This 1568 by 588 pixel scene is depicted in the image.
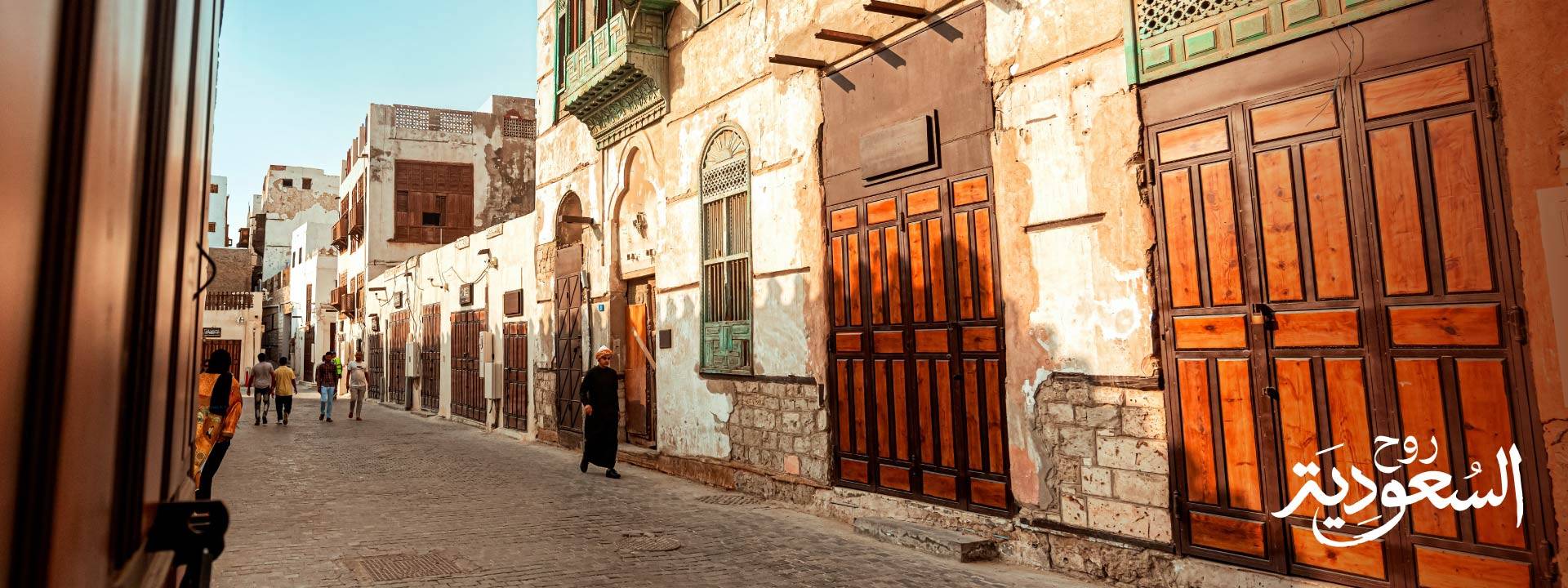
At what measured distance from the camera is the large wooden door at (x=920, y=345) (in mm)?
6371

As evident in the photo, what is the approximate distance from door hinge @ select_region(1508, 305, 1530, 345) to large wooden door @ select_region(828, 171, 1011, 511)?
9.39 feet

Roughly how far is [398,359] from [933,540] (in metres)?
20.9

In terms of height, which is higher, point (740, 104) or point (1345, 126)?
point (740, 104)

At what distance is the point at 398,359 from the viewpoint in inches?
933

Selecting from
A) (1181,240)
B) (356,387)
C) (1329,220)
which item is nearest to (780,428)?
(1181,240)

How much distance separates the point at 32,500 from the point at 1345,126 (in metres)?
5.17

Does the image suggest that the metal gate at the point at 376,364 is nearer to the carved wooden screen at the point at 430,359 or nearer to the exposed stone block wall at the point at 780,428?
the carved wooden screen at the point at 430,359

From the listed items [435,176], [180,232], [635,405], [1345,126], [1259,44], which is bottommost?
[635,405]

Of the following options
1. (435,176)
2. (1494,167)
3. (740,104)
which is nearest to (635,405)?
(740,104)

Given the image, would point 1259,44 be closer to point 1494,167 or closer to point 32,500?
point 1494,167

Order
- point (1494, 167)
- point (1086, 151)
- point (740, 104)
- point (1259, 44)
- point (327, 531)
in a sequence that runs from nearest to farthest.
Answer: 1. point (1494, 167)
2. point (1259, 44)
3. point (1086, 151)
4. point (327, 531)
5. point (740, 104)

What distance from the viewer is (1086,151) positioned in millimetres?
5660

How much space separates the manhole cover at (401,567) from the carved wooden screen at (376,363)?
2113cm

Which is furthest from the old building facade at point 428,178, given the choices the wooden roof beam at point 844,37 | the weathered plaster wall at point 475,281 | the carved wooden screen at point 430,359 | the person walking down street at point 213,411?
the wooden roof beam at point 844,37
